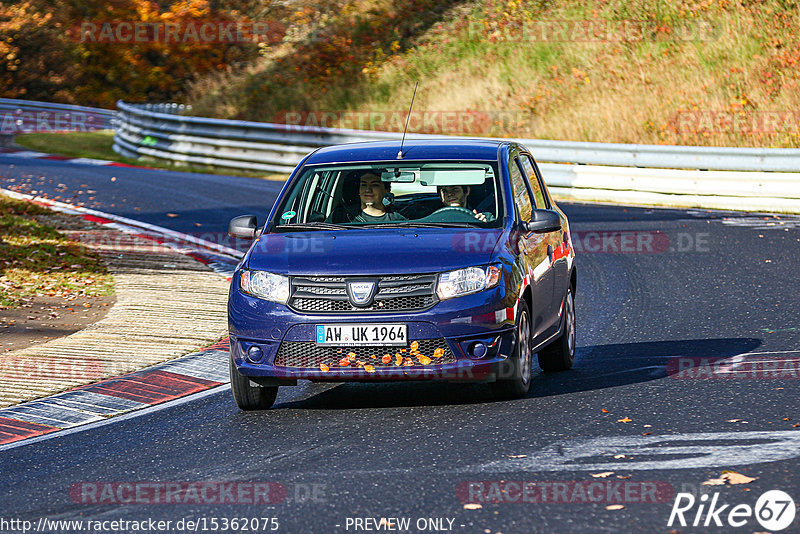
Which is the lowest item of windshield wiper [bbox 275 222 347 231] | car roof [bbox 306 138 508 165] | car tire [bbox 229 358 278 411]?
car tire [bbox 229 358 278 411]

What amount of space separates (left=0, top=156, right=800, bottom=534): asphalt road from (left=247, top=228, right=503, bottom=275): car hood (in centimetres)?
96

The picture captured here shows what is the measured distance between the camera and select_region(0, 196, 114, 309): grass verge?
1336 centimetres

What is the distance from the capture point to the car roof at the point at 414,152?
916 centimetres

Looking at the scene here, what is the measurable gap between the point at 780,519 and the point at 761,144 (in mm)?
20589

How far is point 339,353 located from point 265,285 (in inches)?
26.9

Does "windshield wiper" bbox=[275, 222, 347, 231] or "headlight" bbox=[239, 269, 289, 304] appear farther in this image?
"windshield wiper" bbox=[275, 222, 347, 231]

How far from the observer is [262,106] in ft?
116

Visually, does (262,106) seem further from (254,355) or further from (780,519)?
(780,519)
